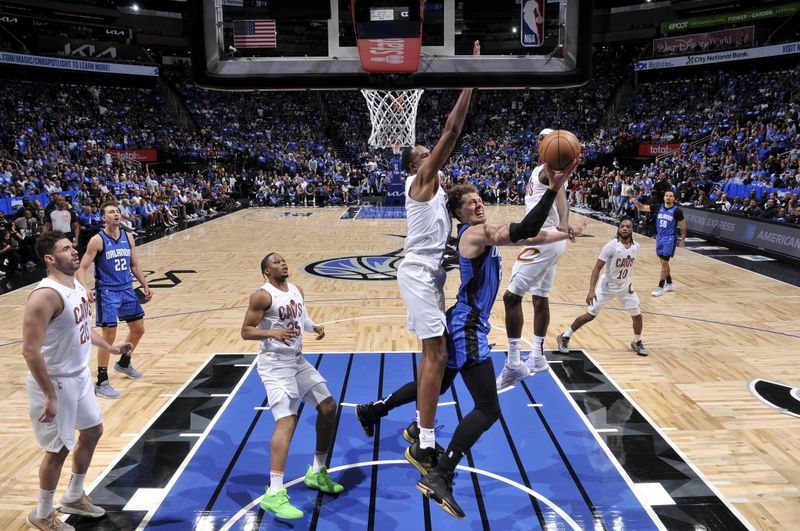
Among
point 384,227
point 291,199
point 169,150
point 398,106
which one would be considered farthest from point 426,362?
point 169,150

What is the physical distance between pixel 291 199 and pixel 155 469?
2328cm

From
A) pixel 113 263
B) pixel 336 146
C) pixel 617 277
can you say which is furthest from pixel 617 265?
pixel 336 146

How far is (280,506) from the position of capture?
3.78 metres

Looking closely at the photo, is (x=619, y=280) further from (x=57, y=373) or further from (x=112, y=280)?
(x=57, y=373)

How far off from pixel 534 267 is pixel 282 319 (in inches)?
89.1

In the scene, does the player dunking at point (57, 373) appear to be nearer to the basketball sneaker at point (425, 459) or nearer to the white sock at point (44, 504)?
the white sock at point (44, 504)

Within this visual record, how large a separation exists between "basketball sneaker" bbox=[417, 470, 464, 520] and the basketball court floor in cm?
33

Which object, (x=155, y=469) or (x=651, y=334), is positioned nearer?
(x=155, y=469)

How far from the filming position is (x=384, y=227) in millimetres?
18609

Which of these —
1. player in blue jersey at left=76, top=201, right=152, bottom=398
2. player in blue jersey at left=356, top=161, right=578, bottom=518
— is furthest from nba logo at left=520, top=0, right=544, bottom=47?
player in blue jersey at left=76, top=201, right=152, bottom=398

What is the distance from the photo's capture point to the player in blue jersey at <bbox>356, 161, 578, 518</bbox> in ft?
11.7

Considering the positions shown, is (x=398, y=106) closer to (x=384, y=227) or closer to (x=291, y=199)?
(x=384, y=227)

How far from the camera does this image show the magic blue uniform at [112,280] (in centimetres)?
593

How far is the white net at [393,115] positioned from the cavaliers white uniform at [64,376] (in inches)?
511
